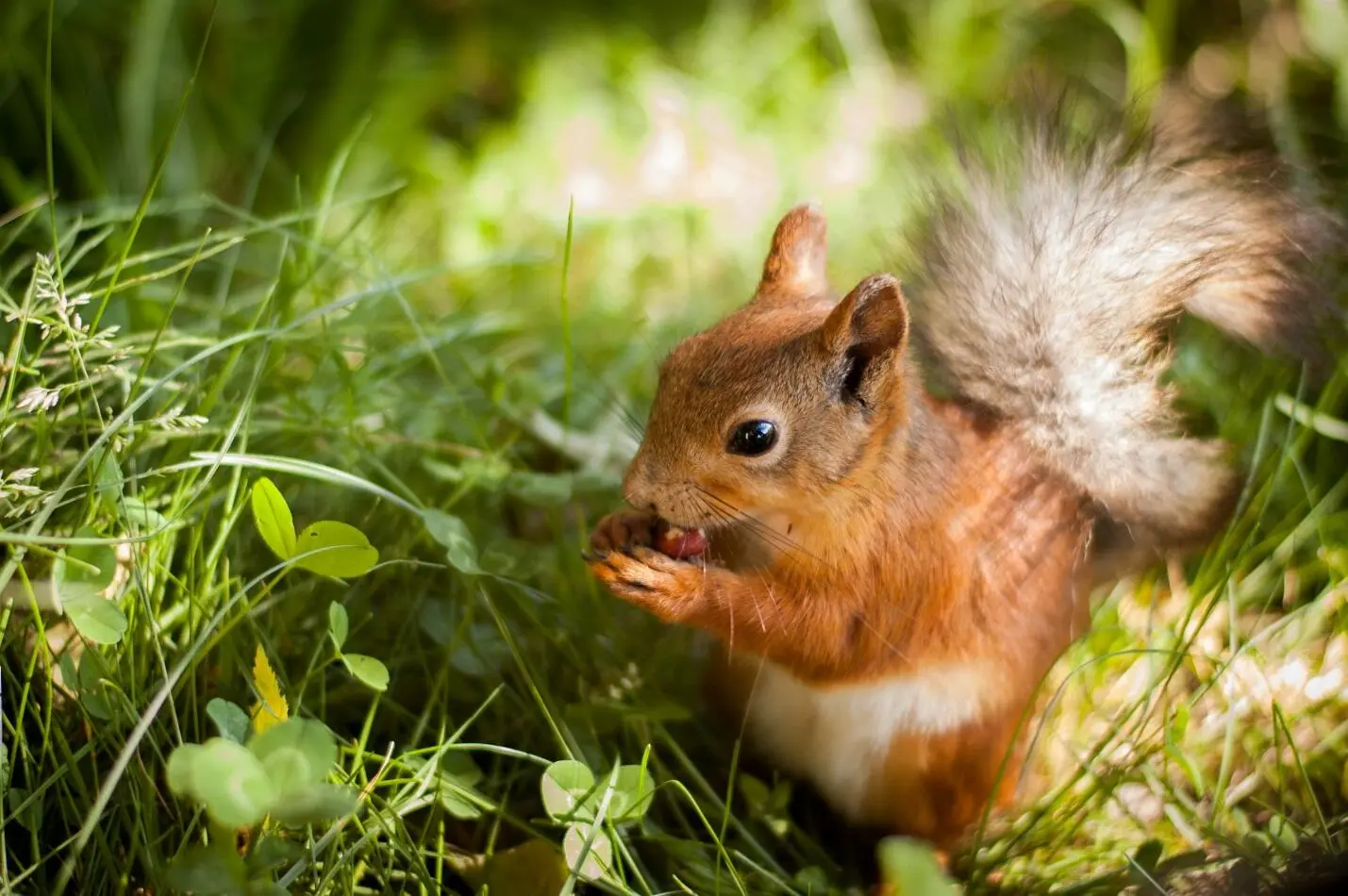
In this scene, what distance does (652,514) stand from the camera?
140cm

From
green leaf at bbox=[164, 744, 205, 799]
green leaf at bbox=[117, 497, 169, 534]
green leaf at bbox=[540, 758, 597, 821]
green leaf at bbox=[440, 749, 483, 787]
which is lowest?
green leaf at bbox=[440, 749, 483, 787]

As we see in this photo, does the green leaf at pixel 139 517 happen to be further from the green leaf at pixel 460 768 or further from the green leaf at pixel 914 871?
the green leaf at pixel 914 871

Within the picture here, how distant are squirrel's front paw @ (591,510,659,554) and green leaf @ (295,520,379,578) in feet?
0.92

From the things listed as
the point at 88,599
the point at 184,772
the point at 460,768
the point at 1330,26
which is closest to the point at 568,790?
the point at 460,768

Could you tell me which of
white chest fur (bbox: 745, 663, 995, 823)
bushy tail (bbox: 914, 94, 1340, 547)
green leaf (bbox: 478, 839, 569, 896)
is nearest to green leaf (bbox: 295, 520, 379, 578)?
green leaf (bbox: 478, 839, 569, 896)

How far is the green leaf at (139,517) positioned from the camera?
1289 mm

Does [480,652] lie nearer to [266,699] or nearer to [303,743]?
[266,699]

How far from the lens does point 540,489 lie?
1.62 metres

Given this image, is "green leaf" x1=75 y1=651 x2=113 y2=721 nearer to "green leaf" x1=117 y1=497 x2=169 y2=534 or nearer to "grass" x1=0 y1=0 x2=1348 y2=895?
"grass" x1=0 y1=0 x2=1348 y2=895

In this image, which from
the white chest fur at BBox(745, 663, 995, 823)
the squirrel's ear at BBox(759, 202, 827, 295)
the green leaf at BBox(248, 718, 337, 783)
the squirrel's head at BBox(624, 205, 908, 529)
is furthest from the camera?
the squirrel's ear at BBox(759, 202, 827, 295)

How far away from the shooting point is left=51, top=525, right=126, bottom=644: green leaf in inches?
46.0

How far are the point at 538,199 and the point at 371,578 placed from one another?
1.32m

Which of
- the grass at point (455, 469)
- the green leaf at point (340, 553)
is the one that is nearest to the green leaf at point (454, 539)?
the grass at point (455, 469)

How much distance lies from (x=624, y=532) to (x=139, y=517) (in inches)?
21.4
